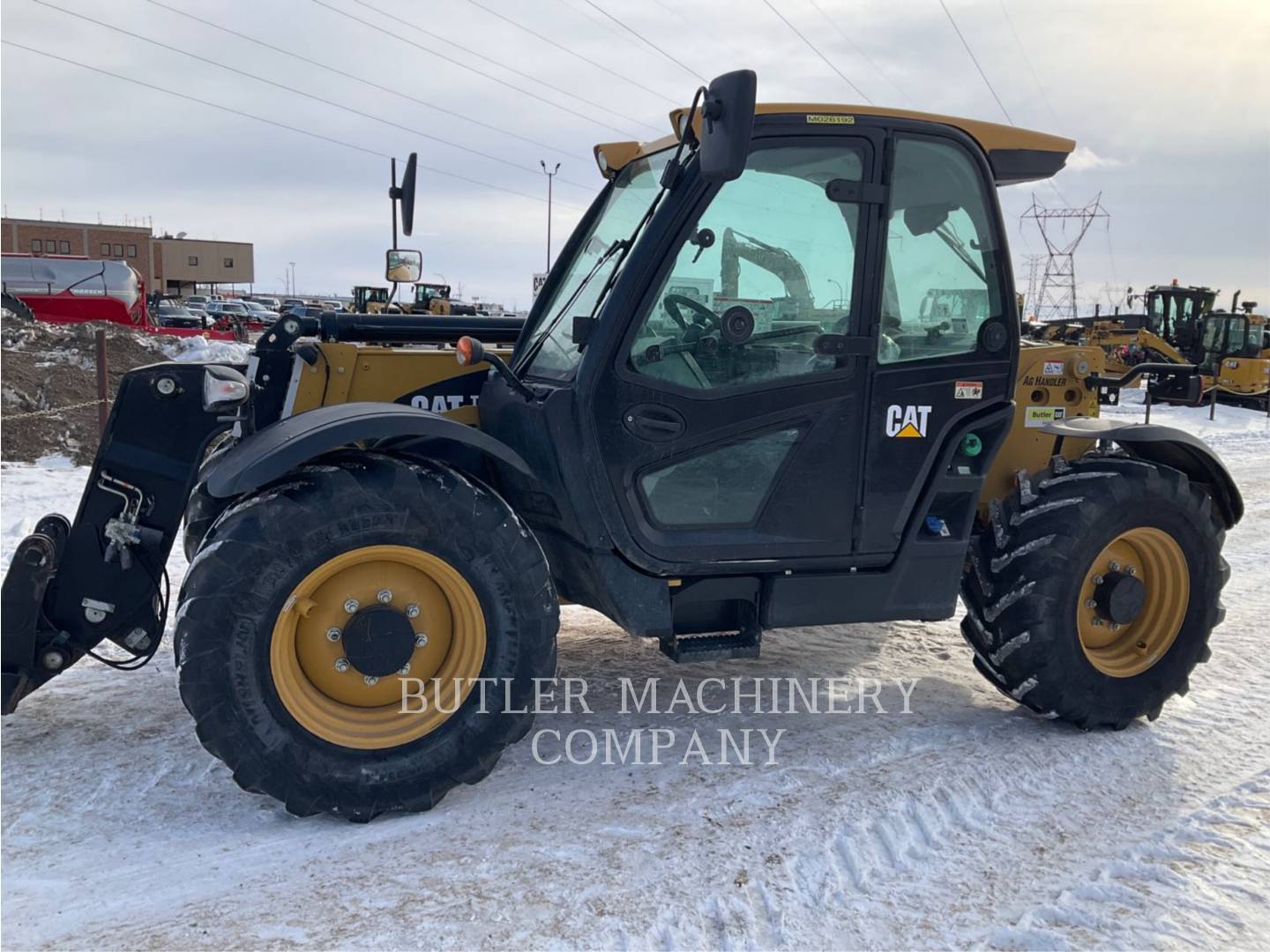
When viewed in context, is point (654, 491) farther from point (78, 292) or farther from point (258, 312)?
point (258, 312)

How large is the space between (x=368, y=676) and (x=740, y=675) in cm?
203

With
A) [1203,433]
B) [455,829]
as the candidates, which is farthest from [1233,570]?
[1203,433]

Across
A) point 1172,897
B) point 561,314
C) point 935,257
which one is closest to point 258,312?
point 561,314

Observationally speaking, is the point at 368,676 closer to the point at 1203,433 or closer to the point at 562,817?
the point at 562,817

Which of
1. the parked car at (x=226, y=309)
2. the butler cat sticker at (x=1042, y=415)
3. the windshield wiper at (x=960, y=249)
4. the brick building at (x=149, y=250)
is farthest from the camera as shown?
the brick building at (x=149, y=250)

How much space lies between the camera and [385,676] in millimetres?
3498

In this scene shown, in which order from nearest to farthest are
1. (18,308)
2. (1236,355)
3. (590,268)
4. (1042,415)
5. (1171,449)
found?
(590,268)
(1171,449)
(1042,415)
(18,308)
(1236,355)

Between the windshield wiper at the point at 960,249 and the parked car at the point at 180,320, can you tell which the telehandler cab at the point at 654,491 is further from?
the parked car at the point at 180,320

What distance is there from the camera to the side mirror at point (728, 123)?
312 centimetres

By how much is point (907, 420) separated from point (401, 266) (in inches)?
90.4

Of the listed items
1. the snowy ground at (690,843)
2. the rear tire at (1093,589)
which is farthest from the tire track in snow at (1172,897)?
the rear tire at (1093,589)

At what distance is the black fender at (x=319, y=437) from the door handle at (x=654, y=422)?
42 cm

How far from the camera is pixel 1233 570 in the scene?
22.9 feet

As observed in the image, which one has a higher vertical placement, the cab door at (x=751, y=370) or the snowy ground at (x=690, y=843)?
the cab door at (x=751, y=370)
